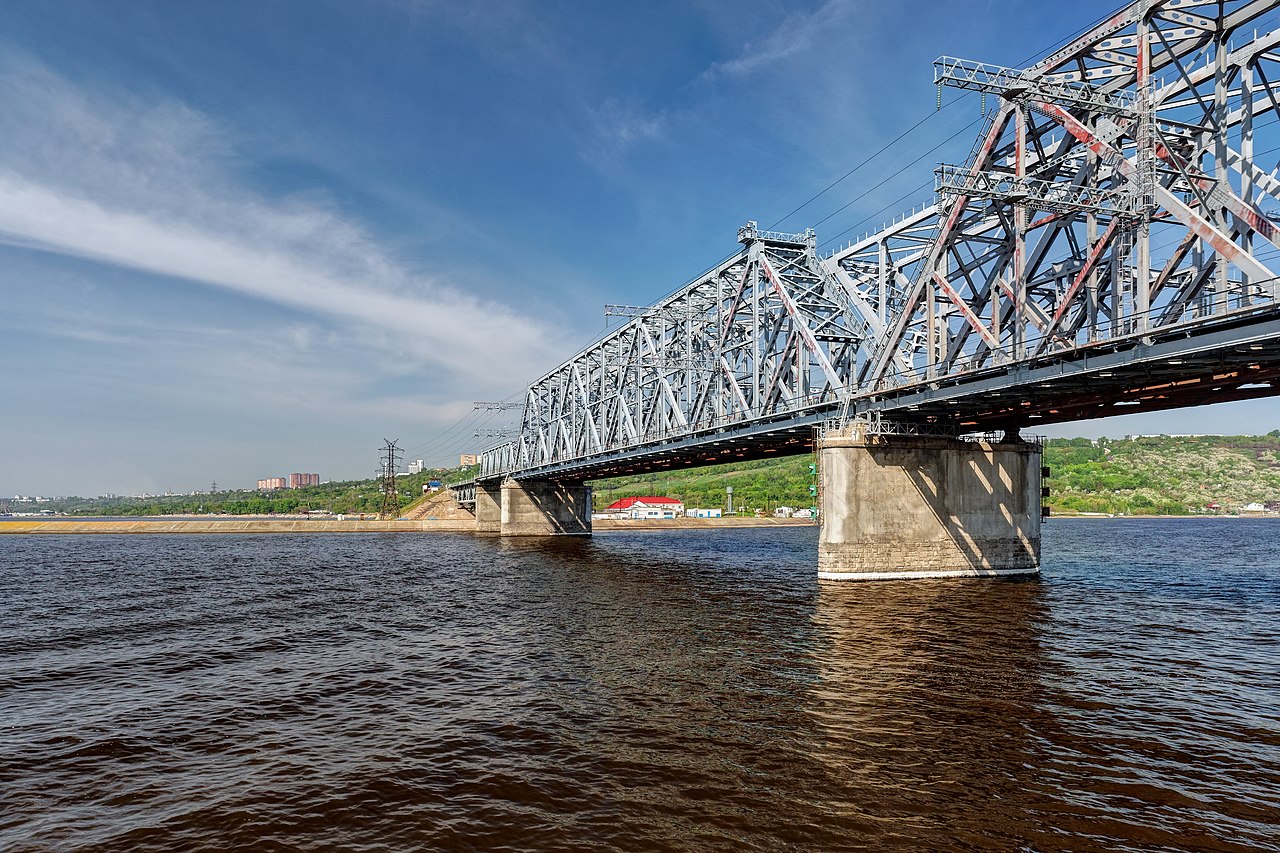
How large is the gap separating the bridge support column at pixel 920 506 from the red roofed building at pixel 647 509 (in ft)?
423

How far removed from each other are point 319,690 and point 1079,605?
33861 mm

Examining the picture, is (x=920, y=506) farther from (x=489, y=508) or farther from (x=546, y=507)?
(x=489, y=508)

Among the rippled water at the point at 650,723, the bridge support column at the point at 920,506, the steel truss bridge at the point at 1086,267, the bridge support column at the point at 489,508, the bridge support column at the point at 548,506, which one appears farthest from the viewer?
the bridge support column at the point at 489,508

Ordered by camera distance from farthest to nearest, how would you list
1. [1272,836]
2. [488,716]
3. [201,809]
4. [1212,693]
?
[1212,693] < [488,716] < [201,809] < [1272,836]

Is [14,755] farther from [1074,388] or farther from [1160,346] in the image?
[1074,388]


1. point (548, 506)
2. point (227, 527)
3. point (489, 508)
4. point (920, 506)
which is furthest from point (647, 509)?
point (920, 506)

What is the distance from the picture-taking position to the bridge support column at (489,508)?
5094 inches

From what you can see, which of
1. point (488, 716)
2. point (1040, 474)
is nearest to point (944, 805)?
point (488, 716)

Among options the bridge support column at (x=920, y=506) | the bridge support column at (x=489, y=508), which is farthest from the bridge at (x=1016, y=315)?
the bridge support column at (x=489, y=508)

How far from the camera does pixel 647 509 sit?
181500 mm

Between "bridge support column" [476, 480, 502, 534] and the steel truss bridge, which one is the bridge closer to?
the steel truss bridge

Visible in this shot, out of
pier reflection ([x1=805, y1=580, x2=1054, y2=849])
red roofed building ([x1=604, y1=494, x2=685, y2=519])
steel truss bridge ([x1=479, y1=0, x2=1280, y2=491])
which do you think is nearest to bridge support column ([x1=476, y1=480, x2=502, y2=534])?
red roofed building ([x1=604, y1=494, x2=685, y2=519])

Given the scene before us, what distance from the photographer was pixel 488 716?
18.4 m

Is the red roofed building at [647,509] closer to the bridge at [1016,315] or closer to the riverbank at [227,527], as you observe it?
A: the riverbank at [227,527]
